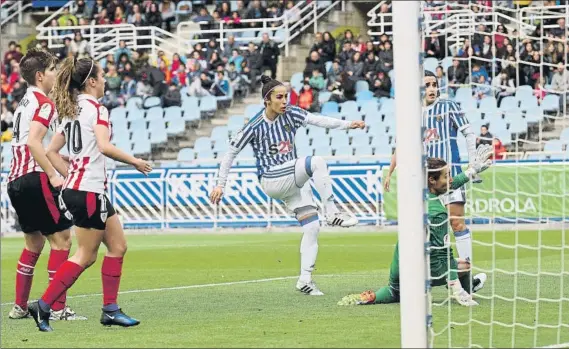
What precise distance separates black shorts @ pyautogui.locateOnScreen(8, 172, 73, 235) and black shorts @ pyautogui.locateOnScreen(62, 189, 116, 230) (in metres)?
1.15

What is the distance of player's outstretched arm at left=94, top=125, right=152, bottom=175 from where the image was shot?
27.3ft

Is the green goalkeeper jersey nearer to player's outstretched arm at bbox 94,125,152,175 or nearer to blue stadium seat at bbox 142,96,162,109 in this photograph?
player's outstretched arm at bbox 94,125,152,175

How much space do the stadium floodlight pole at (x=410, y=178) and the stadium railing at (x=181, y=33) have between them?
914 inches

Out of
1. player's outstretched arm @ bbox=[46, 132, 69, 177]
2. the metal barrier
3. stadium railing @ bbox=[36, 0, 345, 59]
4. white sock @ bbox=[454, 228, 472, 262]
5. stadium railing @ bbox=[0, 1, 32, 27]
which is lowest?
the metal barrier

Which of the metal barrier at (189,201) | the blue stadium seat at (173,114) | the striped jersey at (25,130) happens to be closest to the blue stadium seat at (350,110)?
the metal barrier at (189,201)

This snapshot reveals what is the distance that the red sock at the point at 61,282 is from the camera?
8.74 metres

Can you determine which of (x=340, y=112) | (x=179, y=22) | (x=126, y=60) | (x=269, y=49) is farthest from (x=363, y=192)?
(x=179, y=22)

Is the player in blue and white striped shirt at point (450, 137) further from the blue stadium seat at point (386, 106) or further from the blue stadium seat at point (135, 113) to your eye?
the blue stadium seat at point (135, 113)

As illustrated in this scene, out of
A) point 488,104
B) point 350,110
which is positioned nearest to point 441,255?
point 488,104

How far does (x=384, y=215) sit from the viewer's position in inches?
906

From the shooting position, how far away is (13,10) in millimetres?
37938

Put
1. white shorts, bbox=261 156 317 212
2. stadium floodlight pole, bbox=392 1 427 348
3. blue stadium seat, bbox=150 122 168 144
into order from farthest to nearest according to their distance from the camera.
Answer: blue stadium seat, bbox=150 122 168 144 < white shorts, bbox=261 156 317 212 < stadium floodlight pole, bbox=392 1 427 348

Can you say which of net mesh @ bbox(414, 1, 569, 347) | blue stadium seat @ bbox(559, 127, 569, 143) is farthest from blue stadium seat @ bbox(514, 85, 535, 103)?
blue stadium seat @ bbox(559, 127, 569, 143)

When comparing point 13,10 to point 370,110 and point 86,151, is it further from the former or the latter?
point 86,151
